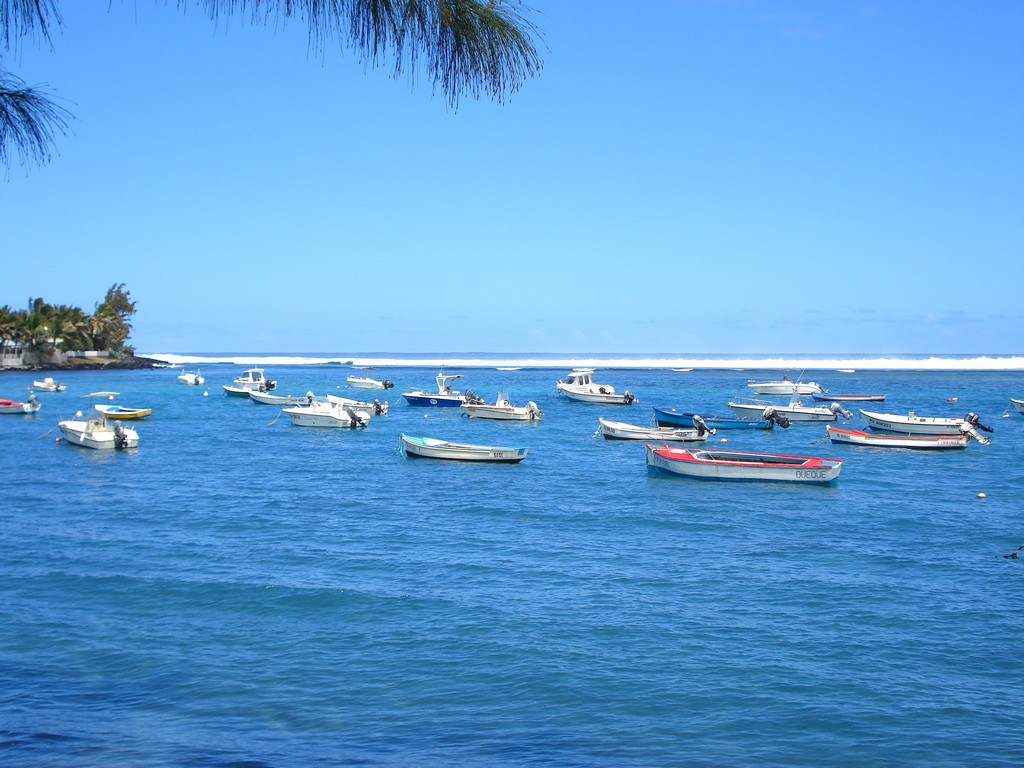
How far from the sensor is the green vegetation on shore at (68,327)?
134 meters

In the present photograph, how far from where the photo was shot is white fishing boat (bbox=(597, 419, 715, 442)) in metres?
50.1

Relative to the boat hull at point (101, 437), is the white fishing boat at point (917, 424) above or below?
above

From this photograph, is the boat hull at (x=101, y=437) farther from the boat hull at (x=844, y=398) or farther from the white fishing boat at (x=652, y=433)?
the boat hull at (x=844, y=398)

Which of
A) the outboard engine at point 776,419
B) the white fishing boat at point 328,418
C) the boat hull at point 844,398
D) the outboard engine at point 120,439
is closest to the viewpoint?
the outboard engine at point 120,439

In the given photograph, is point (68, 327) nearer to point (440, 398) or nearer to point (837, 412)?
point (440, 398)

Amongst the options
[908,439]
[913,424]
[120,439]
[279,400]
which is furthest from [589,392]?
[120,439]

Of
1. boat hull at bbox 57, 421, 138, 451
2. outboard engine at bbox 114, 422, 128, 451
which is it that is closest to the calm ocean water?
boat hull at bbox 57, 421, 138, 451

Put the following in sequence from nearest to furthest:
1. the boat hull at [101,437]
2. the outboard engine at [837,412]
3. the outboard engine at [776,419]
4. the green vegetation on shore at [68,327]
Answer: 1. the boat hull at [101,437]
2. the outboard engine at [776,419]
3. the outboard engine at [837,412]
4. the green vegetation on shore at [68,327]

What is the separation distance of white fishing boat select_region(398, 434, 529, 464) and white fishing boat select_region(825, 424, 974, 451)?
20.7 meters

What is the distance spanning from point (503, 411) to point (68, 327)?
102 meters

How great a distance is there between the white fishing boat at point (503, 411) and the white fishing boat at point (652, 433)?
12.6 metres

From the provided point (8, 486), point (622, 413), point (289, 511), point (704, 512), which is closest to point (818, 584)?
point (704, 512)

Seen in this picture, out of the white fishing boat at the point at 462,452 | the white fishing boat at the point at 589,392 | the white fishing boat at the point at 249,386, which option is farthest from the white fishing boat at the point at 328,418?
the white fishing boat at the point at 249,386

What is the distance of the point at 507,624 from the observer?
57.5 feet
